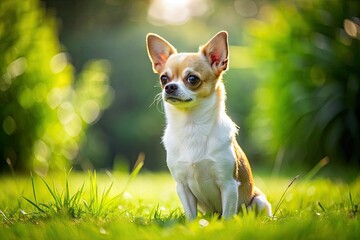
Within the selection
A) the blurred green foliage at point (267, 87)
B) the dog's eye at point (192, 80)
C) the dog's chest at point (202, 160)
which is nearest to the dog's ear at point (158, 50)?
the dog's eye at point (192, 80)

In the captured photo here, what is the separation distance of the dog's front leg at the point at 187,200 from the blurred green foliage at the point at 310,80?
11.7 ft

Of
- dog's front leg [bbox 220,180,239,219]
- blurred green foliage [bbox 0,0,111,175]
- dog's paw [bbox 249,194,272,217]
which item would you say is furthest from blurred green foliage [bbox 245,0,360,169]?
dog's front leg [bbox 220,180,239,219]

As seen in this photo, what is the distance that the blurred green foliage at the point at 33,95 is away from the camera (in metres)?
6.33

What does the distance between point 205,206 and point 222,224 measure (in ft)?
2.56

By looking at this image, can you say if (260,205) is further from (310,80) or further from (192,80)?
(310,80)

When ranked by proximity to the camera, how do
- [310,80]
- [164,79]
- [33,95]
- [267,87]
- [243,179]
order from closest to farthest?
1. [243,179]
2. [164,79]
3. [33,95]
4. [310,80]
5. [267,87]

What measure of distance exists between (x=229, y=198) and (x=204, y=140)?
0.38 meters

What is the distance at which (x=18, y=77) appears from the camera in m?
6.39

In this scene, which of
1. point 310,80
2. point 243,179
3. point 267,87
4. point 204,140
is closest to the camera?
point 204,140

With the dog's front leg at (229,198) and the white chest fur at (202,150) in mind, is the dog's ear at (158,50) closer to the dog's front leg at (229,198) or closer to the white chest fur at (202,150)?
the white chest fur at (202,150)

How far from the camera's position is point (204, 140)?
10.1ft

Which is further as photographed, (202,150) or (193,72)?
(193,72)

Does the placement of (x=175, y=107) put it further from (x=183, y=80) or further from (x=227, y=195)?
(x=227, y=195)

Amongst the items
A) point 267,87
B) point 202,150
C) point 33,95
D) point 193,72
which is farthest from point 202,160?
point 267,87
